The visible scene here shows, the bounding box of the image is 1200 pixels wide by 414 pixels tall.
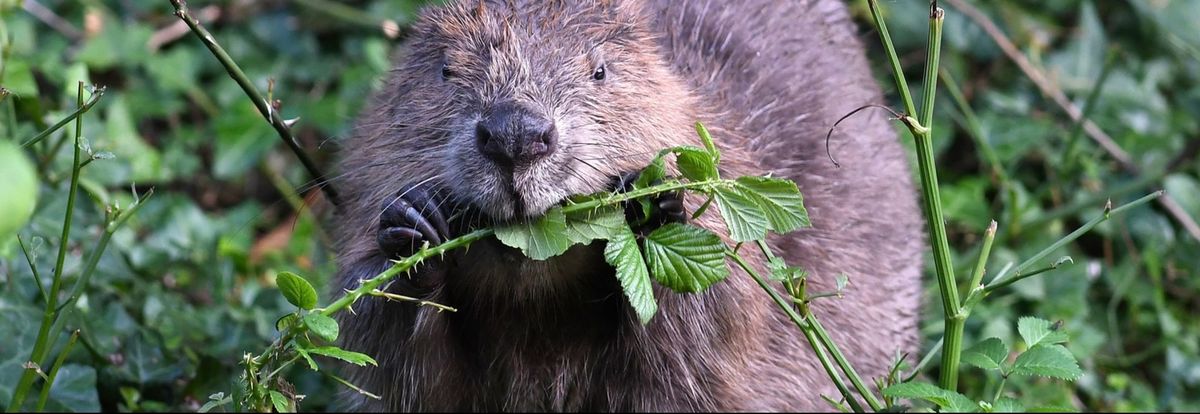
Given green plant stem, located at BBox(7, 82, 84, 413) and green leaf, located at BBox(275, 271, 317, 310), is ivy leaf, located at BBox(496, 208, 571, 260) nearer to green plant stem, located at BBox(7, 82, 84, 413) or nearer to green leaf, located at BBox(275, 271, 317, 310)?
green leaf, located at BBox(275, 271, 317, 310)

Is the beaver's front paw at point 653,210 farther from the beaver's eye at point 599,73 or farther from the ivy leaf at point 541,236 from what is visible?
the beaver's eye at point 599,73

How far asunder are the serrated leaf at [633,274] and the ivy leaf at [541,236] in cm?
14

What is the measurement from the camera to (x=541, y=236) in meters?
3.14

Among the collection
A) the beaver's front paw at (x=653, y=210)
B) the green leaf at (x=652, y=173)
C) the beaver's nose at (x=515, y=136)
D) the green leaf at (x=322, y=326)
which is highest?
the beaver's nose at (x=515, y=136)

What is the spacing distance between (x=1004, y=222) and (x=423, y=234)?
3.19 meters

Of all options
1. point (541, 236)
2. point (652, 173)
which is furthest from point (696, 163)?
point (541, 236)

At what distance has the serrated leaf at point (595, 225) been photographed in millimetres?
3146

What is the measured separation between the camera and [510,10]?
346 centimetres

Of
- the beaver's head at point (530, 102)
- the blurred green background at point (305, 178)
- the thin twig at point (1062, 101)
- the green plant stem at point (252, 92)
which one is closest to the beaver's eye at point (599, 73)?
the beaver's head at point (530, 102)

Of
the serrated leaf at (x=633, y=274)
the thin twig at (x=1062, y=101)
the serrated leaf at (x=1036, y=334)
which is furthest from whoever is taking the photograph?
the thin twig at (x=1062, y=101)

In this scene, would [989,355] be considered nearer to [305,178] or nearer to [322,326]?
[322,326]

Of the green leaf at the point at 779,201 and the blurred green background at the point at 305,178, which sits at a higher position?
the blurred green background at the point at 305,178

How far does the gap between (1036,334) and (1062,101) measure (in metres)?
3.37

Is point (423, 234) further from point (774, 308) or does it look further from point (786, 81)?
point (786, 81)
